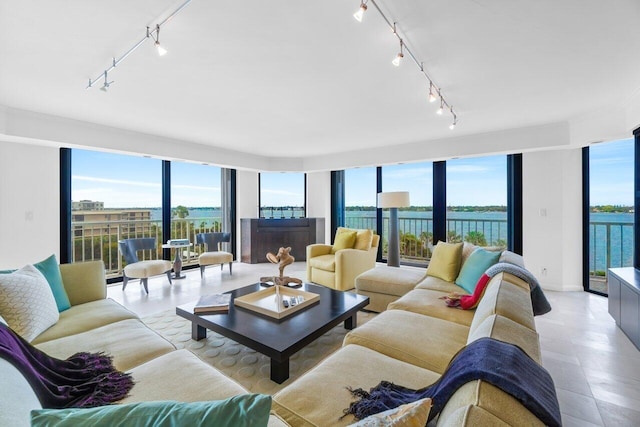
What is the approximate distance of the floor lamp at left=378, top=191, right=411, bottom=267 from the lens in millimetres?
4238

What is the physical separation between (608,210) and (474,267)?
287 cm

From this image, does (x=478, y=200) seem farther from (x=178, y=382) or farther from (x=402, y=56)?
(x=178, y=382)

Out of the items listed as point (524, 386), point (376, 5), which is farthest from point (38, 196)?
point (524, 386)

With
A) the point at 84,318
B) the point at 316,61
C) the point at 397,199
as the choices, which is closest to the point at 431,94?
the point at 316,61

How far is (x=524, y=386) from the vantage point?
713mm

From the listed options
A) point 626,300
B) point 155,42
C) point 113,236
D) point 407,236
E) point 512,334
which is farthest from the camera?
point 407,236

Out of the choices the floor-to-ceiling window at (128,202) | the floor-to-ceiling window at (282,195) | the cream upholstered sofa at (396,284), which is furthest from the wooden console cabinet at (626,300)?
the floor-to-ceiling window at (128,202)

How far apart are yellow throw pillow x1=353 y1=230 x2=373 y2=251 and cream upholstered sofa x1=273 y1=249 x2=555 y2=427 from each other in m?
2.05

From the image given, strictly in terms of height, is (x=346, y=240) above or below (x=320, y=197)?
below

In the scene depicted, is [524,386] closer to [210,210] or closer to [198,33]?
[198,33]

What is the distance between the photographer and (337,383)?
1245 mm

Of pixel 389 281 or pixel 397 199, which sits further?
pixel 397 199

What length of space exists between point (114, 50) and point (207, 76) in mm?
652

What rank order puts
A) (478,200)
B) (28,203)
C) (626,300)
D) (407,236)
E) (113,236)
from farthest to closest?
(407,236) → (478,200) → (113,236) → (28,203) → (626,300)
